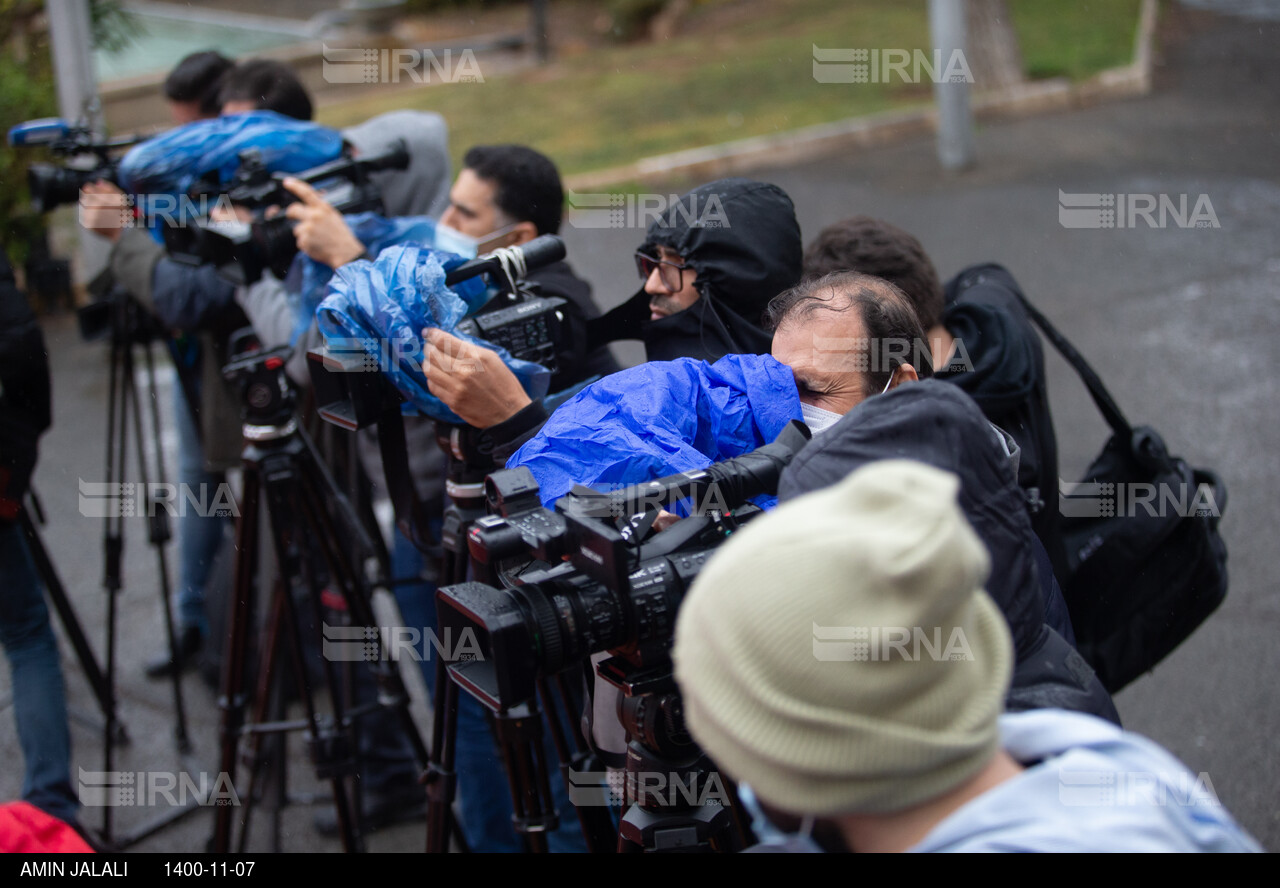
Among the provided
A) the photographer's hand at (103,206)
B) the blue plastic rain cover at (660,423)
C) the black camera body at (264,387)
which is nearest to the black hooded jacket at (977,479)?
the blue plastic rain cover at (660,423)

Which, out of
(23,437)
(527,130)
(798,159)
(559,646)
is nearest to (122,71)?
(527,130)

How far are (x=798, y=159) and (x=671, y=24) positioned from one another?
6394 mm

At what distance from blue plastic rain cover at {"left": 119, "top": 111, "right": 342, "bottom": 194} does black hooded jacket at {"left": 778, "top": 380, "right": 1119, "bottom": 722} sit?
7.54ft

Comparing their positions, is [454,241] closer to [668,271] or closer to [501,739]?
[668,271]

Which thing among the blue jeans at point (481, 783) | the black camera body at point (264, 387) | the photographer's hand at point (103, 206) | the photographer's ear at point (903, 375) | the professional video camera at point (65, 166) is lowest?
the blue jeans at point (481, 783)

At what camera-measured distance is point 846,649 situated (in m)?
1.04

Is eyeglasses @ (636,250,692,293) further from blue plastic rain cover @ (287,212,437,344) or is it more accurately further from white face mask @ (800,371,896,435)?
blue plastic rain cover @ (287,212,437,344)

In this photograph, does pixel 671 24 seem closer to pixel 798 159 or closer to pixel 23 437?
pixel 798 159

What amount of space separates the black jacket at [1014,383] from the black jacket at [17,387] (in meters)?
2.30

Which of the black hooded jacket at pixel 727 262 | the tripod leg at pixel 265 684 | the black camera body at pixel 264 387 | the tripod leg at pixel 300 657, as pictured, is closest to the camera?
the black hooded jacket at pixel 727 262

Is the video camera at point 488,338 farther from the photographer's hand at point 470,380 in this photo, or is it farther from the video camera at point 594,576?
the video camera at point 594,576

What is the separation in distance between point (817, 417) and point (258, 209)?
5.82ft

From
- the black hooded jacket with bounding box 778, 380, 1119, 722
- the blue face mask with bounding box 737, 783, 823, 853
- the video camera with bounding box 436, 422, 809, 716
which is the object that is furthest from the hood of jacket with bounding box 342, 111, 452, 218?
the blue face mask with bounding box 737, 783, 823, 853

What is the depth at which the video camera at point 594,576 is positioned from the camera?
1573 millimetres
